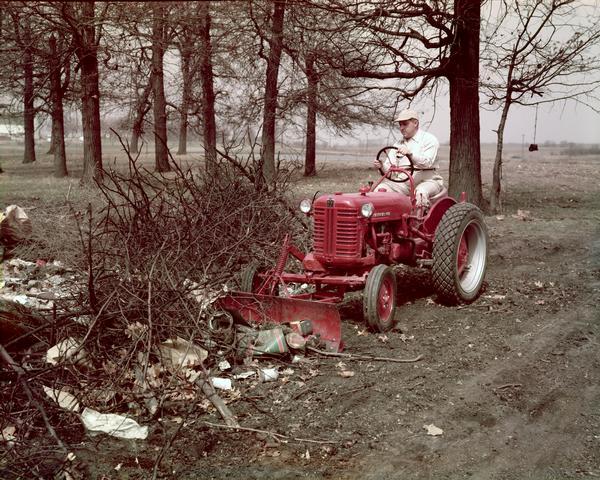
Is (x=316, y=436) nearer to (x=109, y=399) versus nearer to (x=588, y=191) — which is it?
(x=109, y=399)

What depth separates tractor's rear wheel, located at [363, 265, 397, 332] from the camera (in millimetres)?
5705

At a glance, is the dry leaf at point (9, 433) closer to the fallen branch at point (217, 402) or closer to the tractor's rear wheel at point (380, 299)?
the fallen branch at point (217, 402)

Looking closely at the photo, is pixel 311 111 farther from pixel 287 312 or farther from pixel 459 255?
pixel 287 312

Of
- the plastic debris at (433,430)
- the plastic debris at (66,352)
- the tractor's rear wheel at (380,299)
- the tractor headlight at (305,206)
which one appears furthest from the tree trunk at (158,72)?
the plastic debris at (433,430)

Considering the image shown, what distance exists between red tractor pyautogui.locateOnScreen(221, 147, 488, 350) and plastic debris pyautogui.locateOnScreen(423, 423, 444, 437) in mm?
1507

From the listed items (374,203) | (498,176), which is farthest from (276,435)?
(498,176)

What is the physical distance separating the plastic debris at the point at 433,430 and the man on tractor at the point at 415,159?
3053mm

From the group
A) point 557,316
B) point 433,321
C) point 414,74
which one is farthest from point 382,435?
point 414,74

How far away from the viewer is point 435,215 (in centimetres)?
696

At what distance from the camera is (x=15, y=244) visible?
29.7 ft

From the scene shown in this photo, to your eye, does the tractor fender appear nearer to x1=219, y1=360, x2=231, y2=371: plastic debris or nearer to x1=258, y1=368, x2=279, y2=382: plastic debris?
x1=258, y1=368, x2=279, y2=382: plastic debris

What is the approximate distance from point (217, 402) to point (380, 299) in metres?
1.96

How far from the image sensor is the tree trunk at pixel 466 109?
11500 millimetres

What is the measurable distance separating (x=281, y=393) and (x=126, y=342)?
1284 millimetres
